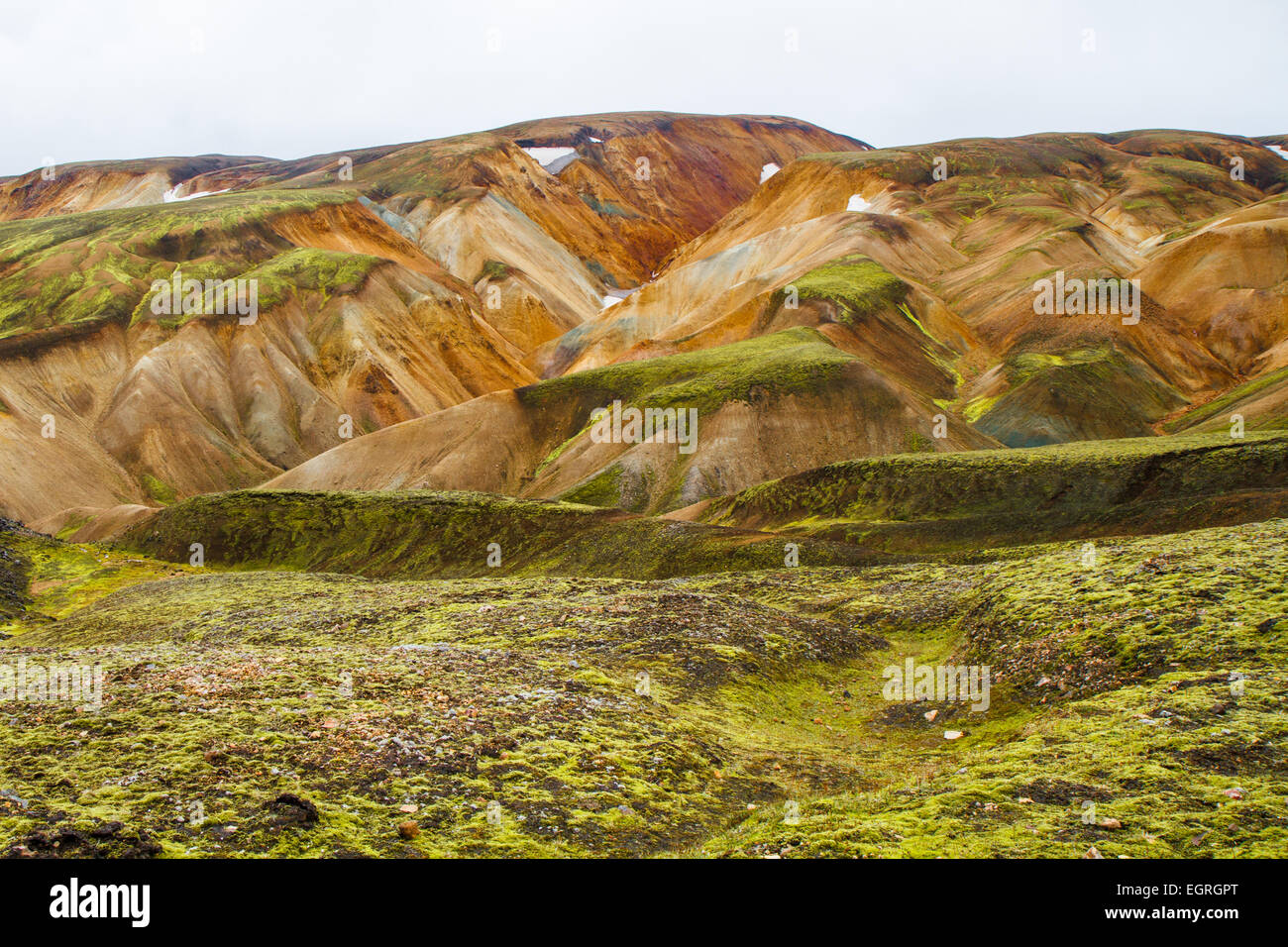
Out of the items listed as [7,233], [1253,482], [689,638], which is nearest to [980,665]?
[689,638]

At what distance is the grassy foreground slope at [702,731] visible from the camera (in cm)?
1084

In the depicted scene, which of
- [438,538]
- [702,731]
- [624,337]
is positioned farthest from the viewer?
[624,337]

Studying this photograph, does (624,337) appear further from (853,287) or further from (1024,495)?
(1024,495)

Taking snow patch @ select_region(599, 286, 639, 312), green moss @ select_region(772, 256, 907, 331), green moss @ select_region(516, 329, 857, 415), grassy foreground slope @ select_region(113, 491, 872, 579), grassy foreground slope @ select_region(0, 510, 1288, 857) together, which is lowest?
grassy foreground slope @ select_region(0, 510, 1288, 857)

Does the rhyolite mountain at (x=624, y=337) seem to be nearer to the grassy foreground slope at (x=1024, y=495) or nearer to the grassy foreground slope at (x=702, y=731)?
the grassy foreground slope at (x=1024, y=495)

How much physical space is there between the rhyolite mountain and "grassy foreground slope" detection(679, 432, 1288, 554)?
641 inches

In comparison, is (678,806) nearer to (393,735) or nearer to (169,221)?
(393,735)

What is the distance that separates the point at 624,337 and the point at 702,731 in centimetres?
11588

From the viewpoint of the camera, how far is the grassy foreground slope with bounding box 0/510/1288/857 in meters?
10.8

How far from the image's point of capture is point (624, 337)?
130 meters

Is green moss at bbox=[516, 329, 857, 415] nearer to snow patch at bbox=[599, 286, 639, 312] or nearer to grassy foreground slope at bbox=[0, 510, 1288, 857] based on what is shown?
grassy foreground slope at bbox=[0, 510, 1288, 857]

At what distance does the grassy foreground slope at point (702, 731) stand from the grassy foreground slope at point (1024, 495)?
1214 cm

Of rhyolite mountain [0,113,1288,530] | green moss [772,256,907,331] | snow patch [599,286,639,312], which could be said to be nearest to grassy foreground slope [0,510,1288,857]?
rhyolite mountain [0,113,1288,530]

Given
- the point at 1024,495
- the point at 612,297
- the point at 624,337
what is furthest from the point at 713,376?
the point at 612,297
